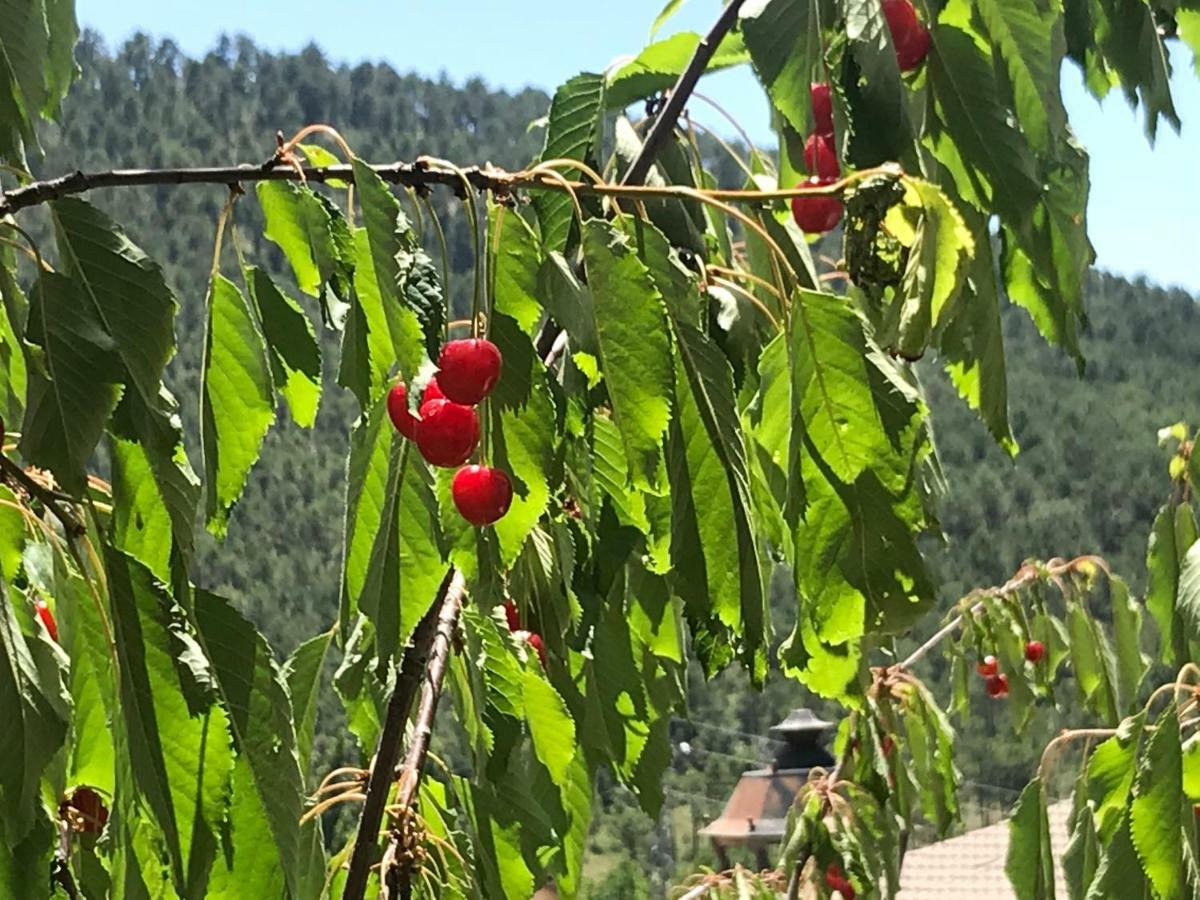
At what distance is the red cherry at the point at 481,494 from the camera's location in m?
0.92

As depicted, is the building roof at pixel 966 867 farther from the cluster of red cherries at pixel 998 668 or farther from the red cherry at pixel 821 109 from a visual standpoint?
the red cherry at pixel 821 109

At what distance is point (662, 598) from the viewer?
1268 mm

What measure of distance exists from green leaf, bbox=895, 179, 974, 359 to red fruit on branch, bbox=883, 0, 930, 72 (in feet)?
1.01

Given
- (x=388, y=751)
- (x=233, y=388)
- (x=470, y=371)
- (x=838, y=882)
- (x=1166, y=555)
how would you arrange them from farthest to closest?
1. (x=838, y=882)
2. (x=1166, y=555)
3. (x=388, y=751)
4. (x=233, y=388)
5. (x=470, y=371)

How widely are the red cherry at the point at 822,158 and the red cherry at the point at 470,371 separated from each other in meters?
0.44

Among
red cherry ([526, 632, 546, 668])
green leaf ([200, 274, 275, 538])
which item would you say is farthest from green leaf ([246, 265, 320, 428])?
red cherry ([526, 632, 546, 668])

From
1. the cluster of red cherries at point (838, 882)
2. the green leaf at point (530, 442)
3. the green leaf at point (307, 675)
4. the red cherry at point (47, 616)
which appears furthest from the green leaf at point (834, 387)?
the cluster of red cherries at point (838, 882)

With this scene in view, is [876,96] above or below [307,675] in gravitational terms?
above

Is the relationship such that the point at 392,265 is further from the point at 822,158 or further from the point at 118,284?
the point at 822,158

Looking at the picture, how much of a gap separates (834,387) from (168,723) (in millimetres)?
414

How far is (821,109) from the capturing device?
1.26m

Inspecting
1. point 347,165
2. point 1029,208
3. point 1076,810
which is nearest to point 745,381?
point 1029,208

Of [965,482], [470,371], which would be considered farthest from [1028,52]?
[965,482]

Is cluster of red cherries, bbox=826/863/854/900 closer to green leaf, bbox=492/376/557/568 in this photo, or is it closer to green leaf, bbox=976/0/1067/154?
green leaf, bbox=976/0/1067/154
